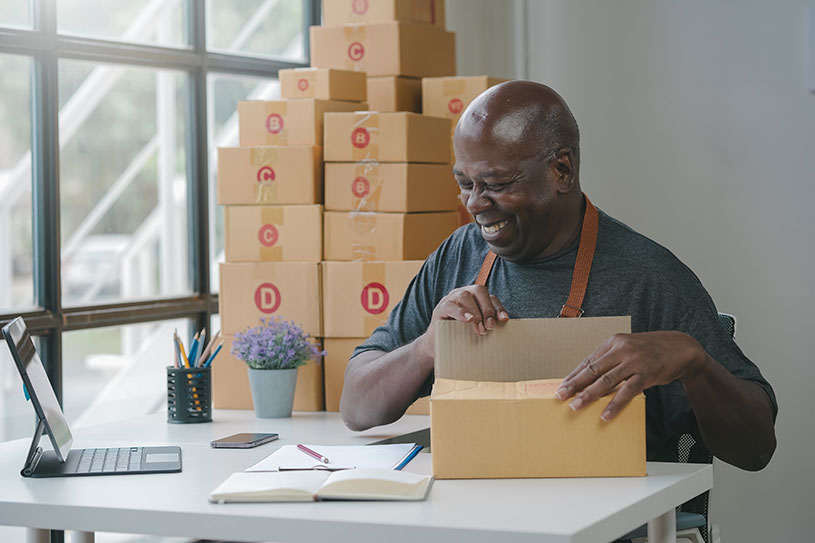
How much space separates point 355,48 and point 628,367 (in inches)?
73.8

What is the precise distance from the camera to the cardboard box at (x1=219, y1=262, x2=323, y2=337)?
263 cm

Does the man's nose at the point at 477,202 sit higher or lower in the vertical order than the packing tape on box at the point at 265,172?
lower

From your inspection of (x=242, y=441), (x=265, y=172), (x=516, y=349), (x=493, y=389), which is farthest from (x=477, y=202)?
(x=265, y=172)

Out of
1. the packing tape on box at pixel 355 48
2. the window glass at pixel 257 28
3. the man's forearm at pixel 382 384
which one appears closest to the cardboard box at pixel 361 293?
the man's forearm at pixel 382 384

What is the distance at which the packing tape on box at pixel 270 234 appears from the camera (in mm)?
2670

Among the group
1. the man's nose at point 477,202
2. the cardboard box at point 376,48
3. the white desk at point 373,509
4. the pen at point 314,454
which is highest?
the cardboard box at point 376,48

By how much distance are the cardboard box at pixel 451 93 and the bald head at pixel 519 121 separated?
Result: 1055 millimetres

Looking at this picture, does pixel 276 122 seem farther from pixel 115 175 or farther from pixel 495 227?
pixel 495 227

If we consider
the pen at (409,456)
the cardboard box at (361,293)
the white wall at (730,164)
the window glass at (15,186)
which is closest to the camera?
the pen at (409,456)

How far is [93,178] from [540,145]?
5.84 feet

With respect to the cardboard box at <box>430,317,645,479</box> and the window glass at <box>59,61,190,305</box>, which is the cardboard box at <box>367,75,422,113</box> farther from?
the cardboard box at <box>430,317,645,479</box>

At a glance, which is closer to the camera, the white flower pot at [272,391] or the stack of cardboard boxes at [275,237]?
the white flower pot at [272,391]

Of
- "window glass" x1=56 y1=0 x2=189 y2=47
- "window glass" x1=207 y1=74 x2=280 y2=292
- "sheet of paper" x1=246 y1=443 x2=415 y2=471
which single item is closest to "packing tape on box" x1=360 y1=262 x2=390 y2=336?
"sheet of paper" x1=246 y1=443 x2=415 y2=471

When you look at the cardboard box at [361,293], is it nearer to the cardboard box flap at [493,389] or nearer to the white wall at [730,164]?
the cardboard box flap at [493,389]
